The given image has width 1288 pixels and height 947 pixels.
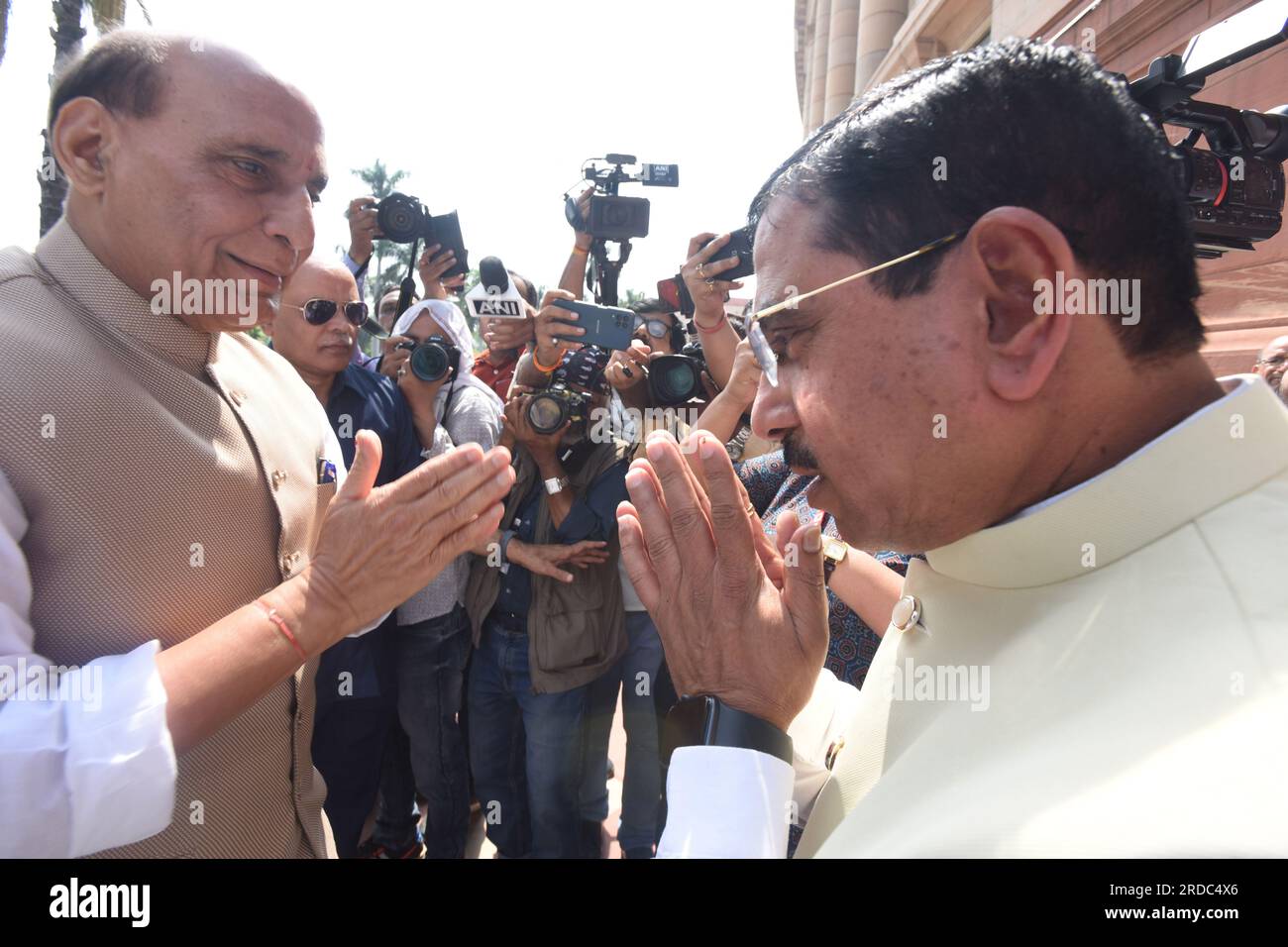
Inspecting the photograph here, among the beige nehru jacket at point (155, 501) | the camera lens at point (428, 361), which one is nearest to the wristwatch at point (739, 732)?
the beige nehru jacket at point (155, 501)

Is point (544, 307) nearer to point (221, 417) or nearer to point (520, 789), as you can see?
point (221, 417)

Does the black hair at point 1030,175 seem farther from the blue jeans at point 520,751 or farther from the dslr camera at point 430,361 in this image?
the blue jeans at point 520,751

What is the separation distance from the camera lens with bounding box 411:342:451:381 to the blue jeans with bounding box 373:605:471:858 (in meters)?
1.13

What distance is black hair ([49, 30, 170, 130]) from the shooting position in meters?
1.36

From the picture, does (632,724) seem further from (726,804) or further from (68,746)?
(68,746)

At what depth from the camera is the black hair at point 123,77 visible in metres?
1.36

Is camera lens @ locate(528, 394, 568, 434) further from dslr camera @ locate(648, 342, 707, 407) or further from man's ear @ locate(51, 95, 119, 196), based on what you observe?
man's ear @ locate(51, 95, 119, 196)

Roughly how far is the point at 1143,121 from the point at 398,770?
3.72m

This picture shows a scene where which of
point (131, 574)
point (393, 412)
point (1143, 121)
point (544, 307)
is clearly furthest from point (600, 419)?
point (1143, 121)

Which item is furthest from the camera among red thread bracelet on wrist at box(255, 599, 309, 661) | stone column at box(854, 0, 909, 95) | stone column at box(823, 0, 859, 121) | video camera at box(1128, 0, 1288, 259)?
stone column at box(823, 0, 859, 121)

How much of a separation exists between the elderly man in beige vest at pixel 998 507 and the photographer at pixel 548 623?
72.3 inches

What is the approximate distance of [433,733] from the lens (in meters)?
3.33

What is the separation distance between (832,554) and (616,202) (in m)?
2.35

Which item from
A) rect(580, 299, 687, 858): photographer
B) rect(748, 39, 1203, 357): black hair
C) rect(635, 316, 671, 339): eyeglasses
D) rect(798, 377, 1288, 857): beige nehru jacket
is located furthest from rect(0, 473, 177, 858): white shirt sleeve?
rect(635, 316, 671, 339): eyeglasses
